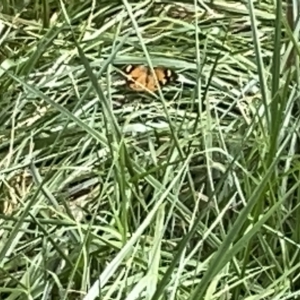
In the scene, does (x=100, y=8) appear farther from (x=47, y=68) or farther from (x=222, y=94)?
(x=222, y=94)

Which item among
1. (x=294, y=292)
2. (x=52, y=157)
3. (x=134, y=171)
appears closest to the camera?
(x=294, y=292)

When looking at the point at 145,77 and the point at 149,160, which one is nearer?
the point at 149,160

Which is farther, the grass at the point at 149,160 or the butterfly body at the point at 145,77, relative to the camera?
the butterfly body at the point at 145,77

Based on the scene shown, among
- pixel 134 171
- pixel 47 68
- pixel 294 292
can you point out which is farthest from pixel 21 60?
pixel 294 292

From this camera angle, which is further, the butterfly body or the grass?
the butterfly body

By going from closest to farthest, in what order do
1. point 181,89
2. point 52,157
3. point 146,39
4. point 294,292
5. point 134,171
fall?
point 294,292, point 134,171, point 52,157, point 181,89, point 146,39

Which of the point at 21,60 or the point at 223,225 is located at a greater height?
the point at 21,60

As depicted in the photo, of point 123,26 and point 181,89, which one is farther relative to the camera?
point 123,26
